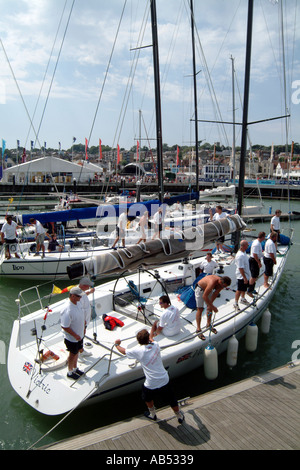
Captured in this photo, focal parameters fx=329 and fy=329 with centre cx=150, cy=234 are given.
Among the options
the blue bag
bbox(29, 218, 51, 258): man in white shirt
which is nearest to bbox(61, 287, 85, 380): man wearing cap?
the blue bag

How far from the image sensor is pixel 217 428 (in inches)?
179

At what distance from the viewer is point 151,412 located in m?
4.64

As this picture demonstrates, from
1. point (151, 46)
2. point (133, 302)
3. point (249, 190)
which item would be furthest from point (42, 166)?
point (133, 302)

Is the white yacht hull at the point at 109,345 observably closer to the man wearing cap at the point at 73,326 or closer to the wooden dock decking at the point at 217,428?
the man wearing cap at the point at 73,326

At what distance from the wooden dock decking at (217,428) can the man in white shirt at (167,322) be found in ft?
3.97

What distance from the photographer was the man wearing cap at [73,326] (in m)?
4.86

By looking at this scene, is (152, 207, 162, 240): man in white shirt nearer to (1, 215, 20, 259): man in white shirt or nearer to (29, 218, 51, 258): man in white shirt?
(29, 218, 51, 258): man in white shirt

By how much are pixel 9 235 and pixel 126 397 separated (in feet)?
25.9

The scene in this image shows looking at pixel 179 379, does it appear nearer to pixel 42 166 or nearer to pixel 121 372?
pixel 121 372

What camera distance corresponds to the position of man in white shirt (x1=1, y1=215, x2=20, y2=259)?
11.4m

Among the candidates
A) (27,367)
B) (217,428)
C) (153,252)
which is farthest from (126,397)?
(153,252)

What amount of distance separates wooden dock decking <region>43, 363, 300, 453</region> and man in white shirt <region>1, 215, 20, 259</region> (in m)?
8.54

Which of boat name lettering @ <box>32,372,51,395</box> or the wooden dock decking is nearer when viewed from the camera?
the wooden dock decking
